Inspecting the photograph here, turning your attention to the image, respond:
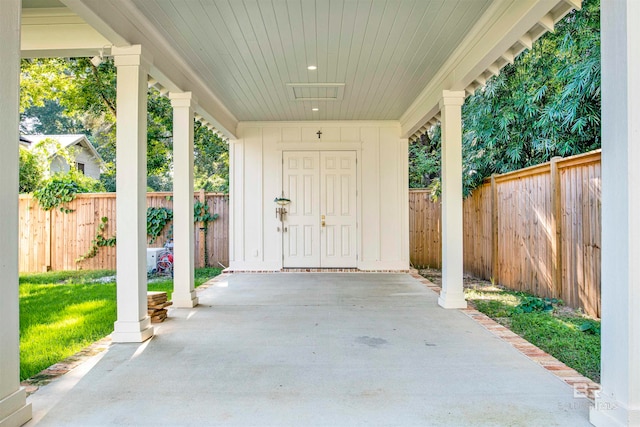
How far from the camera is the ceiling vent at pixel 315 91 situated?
17.5 feet

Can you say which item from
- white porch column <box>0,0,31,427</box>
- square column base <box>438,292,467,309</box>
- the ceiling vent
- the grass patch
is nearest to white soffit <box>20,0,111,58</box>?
white porch column <box>0,0,31,427</box>

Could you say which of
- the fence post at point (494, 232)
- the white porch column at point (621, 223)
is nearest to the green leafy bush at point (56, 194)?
the fence post at point (494, 232)

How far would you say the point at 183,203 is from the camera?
4742mm

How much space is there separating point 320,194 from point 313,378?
17.4 feet

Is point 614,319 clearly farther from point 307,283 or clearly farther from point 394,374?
point 307,283

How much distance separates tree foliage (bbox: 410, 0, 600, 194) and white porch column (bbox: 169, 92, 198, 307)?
490 centimetres

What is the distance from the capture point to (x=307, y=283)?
20.3ft

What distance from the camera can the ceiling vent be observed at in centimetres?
534

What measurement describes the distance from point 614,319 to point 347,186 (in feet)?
19.4

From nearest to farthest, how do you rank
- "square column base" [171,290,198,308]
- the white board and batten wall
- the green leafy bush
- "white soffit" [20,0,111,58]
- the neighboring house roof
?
"white soffit" [20,0,111,58] < "square column base" [171,290,198,308] < the white board and batten wall < the green leafy bush < the neighboring house roof

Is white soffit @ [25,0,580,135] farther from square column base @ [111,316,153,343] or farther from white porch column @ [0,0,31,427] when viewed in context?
square column base @ [111,316,153,343]

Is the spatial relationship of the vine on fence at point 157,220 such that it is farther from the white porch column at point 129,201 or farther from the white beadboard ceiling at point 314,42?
the white porch column at point 129,201

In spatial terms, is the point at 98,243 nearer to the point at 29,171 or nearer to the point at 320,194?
the point at 29,171

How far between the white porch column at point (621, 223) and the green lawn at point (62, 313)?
358 centimetres
